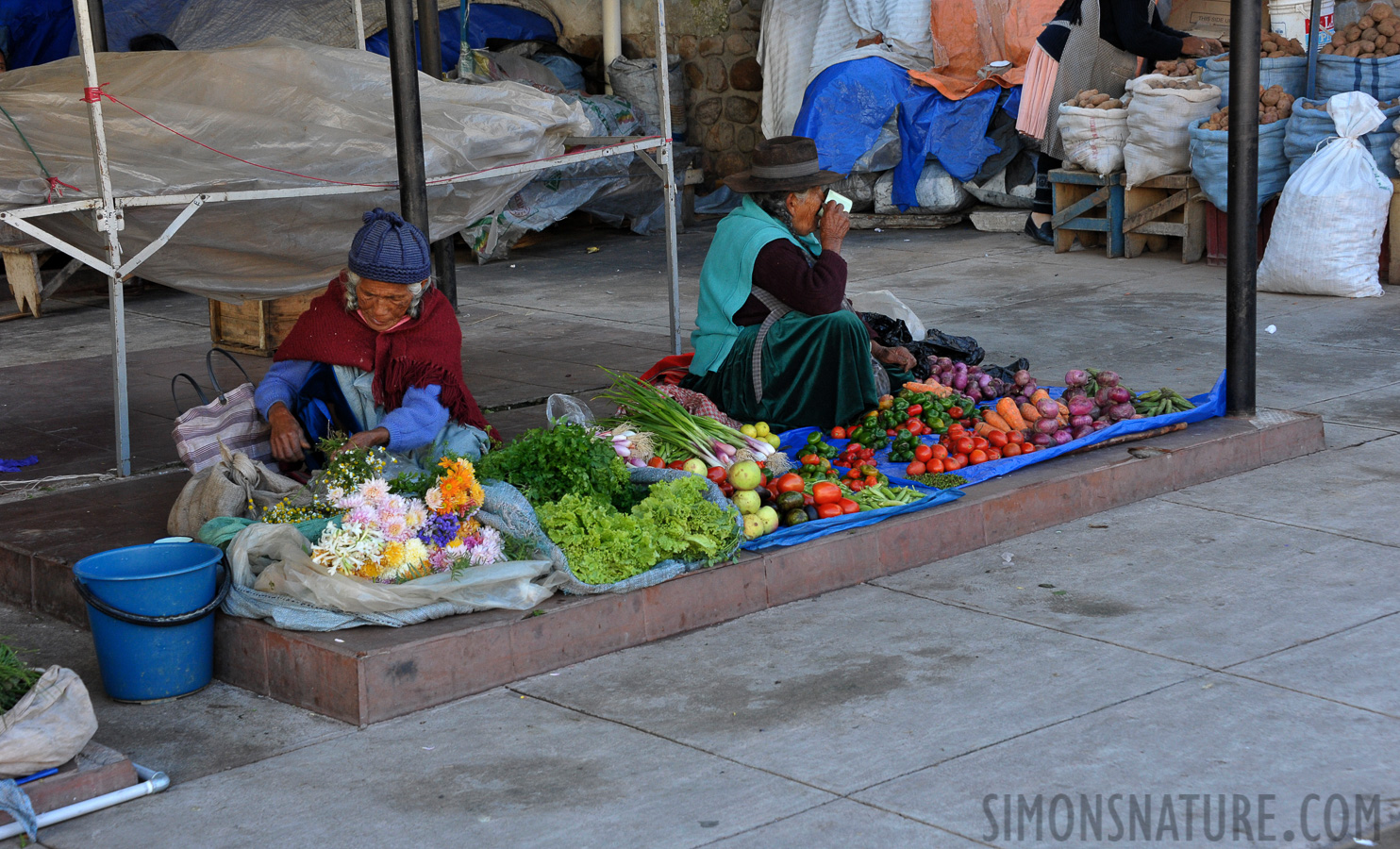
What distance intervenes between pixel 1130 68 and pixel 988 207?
1.80 meters

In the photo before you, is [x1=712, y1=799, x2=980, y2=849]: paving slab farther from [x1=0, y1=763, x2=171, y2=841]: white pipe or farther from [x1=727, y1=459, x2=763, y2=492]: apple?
[x1=727, y1=459, x2=763, y2=492]: apple

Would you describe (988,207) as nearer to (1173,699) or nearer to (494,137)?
(494,137)

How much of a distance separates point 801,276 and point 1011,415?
0.97 meters

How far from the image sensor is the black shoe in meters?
11.2

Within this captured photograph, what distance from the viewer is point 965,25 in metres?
11.7

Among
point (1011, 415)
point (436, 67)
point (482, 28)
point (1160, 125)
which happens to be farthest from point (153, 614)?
point (482, 28)

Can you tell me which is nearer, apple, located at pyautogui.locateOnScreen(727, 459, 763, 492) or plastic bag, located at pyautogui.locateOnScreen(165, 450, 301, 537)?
plastic bag, located at pyautogui.locateOnScreen(165, 450, 301, 537)

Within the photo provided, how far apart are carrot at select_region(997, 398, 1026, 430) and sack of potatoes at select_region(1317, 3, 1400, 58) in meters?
4.81

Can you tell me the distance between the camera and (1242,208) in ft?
18.4

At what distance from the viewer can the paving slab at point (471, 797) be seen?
3.07 meters

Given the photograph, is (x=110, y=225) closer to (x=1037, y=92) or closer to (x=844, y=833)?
(x=844, y=833)

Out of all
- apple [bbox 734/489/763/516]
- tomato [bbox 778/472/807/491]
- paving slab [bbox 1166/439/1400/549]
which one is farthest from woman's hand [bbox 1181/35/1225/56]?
apple [bbox 734/489/763/516]

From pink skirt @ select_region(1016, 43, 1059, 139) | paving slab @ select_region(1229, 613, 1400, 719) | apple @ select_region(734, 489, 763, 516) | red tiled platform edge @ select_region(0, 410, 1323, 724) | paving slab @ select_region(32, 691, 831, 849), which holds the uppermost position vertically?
pink skirt @ select_region(1016, 43, 1059, 139)

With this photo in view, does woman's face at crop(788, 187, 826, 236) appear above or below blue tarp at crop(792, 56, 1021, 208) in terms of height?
below
